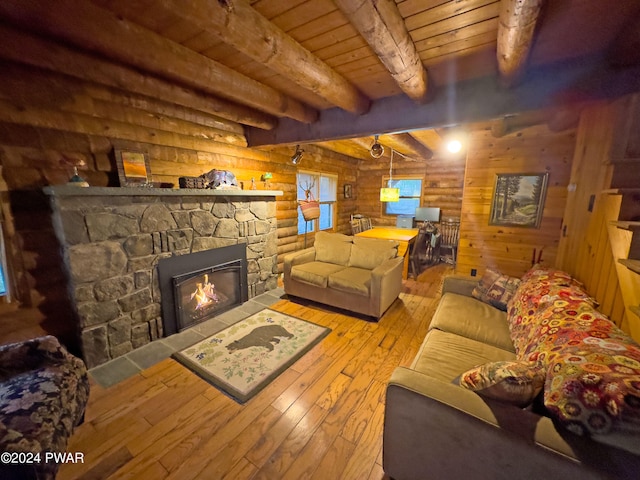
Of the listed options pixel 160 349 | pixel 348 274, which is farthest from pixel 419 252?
pixel 160 349

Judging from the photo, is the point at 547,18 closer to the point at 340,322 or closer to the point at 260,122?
the point at 260,122

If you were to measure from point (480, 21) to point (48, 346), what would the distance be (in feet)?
9.98

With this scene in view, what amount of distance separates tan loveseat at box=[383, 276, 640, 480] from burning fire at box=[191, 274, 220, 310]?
2.36 meters

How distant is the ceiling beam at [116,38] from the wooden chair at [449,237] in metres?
5.00

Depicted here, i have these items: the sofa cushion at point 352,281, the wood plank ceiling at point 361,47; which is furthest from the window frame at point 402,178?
the wood plank ceiling at point 361,47

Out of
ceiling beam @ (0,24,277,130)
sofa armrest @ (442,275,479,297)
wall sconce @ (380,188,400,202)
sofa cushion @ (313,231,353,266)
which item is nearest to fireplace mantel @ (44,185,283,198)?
ceiling beam @ (0,24,277,130)

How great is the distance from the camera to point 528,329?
160 centimetres

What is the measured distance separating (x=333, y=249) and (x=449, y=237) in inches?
128

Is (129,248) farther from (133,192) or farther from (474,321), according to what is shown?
(474,321)

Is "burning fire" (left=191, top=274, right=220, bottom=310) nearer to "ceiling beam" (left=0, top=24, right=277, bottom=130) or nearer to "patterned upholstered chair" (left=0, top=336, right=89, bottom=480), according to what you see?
"patterned upholstered chair" (left=0, top=336, right=89, bottom=480)

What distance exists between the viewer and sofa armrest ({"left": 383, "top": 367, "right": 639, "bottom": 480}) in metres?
0.85

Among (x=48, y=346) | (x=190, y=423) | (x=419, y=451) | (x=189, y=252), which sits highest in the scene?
(x=189, y=252)

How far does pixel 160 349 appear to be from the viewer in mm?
2369

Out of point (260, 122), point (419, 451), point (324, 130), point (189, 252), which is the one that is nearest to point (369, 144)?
point (324, 130)
